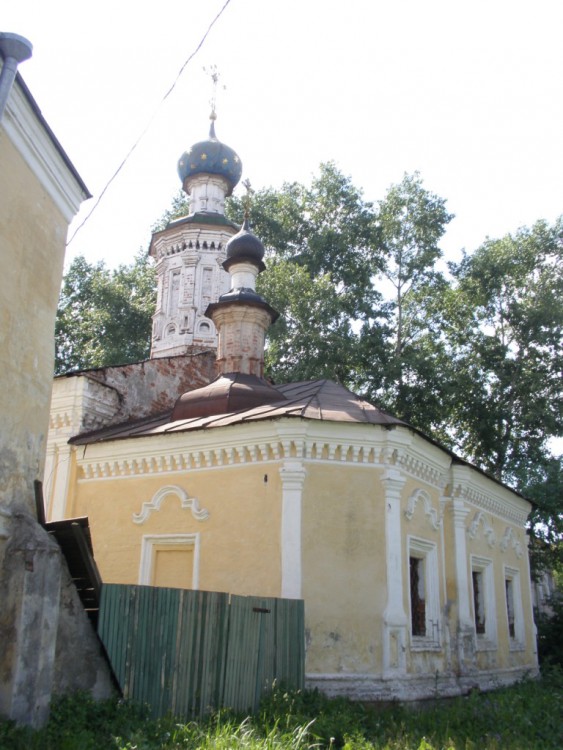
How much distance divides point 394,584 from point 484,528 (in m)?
4.81

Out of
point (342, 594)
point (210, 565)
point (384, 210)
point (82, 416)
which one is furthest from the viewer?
point (384, 210)

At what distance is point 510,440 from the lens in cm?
2283

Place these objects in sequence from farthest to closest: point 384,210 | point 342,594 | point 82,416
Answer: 1. point 384,210
2. point 82,416
3. point 342,594

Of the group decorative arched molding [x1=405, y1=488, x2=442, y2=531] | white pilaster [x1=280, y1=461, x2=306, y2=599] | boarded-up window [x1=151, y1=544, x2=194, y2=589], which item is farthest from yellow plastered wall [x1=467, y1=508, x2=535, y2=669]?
boarded-up window [x1=151, y1=544, x2=194, y2=589]

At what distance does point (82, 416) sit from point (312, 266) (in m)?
13.8

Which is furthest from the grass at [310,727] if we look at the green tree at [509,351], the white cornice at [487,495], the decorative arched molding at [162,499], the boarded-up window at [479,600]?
the green tree at [509,351]

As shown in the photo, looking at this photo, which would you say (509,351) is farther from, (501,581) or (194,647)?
(194,647)

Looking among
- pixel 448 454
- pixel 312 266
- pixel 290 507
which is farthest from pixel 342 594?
pixel 312 266

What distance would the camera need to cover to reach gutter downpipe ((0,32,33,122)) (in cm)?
598

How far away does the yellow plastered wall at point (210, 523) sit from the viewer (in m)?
10.8

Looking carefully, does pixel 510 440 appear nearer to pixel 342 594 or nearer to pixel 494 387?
pixel 494 387

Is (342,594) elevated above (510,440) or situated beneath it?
situated beneath

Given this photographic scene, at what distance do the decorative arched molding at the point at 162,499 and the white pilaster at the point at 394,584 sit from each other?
2766mm

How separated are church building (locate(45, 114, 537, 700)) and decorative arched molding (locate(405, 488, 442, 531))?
0.03 m
